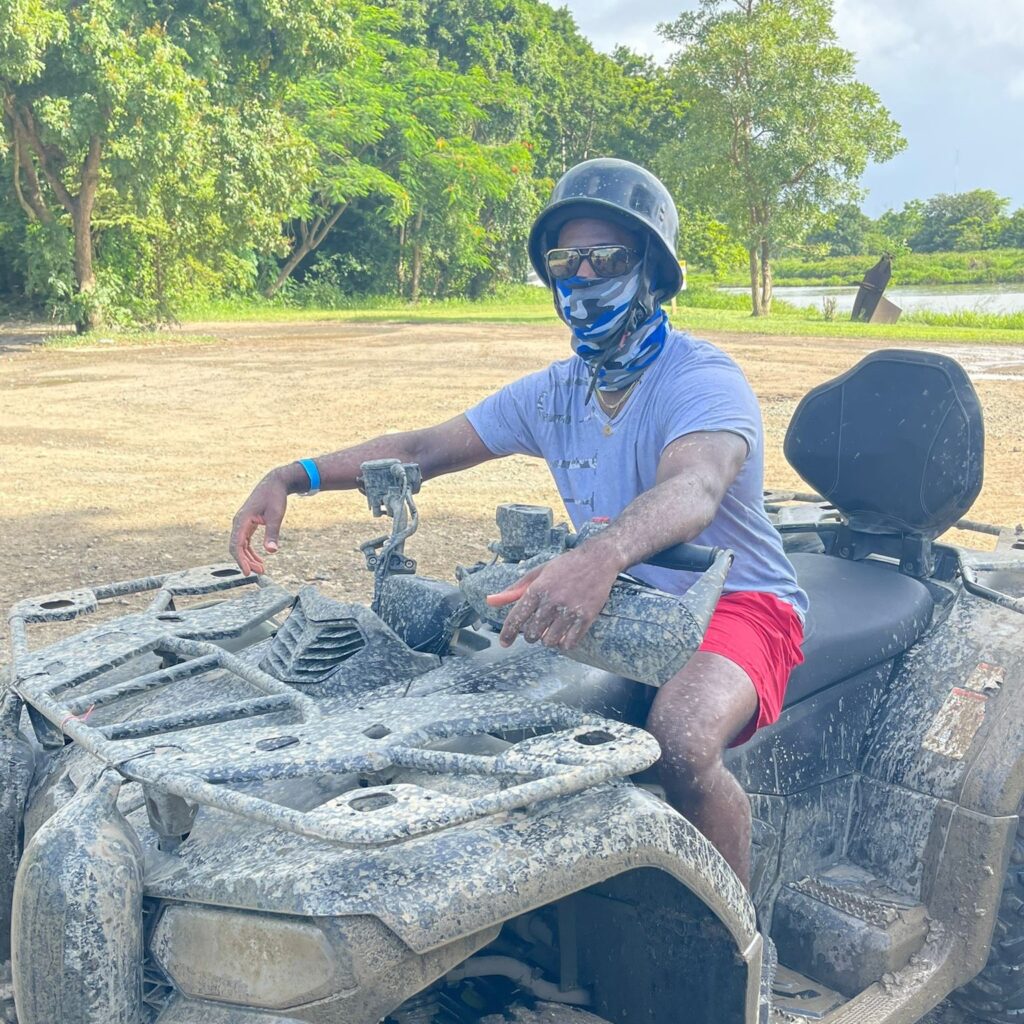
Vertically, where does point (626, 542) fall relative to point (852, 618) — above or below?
above

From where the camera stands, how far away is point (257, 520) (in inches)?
123

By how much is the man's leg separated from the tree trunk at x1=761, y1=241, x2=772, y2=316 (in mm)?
34421

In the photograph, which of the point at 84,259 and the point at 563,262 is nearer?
the point at 563,262

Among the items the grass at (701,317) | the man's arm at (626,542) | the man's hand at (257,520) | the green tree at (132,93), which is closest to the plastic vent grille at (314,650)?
the man's arm at (626,542)

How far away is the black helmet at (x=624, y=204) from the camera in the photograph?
2.77 meters

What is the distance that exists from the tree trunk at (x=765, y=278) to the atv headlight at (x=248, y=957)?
1389 inches

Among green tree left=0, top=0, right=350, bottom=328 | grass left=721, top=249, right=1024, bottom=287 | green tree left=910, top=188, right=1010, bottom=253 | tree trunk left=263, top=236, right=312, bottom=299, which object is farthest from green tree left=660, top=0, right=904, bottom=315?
green tree left=910, top=188, right=1010, bottom=253

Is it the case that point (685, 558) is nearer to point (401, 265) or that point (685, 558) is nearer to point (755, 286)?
point (755, 286)

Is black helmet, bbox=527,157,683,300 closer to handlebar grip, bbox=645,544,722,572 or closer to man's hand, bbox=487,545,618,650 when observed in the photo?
handlebar grip, bbox=645,544,722,572

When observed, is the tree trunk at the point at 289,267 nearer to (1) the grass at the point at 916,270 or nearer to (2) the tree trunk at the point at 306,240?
(2) the tree trunk at the point at 306,240

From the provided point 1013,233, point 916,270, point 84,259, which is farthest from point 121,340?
point 1013,233

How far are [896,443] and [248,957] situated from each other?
7.77 ft

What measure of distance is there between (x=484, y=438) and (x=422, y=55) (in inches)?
1543

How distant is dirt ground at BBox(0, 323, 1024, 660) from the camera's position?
26.1 feet
